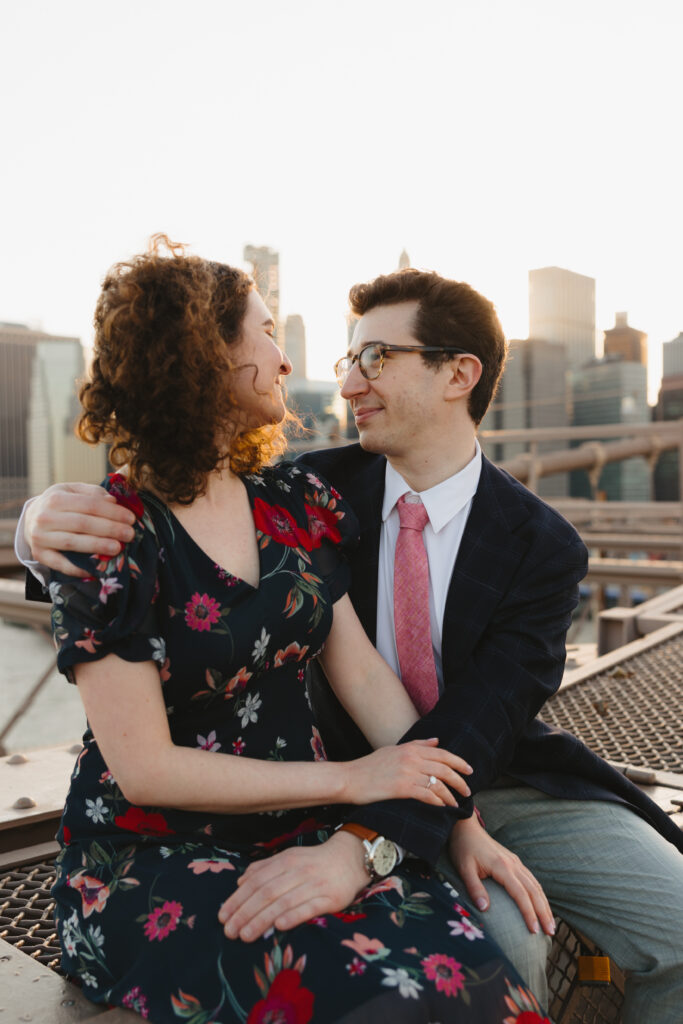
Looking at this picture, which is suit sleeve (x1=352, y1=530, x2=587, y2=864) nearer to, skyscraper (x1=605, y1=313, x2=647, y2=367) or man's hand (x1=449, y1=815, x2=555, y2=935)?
man's hand (x1=449, y1=815, x2=555, y2=935)

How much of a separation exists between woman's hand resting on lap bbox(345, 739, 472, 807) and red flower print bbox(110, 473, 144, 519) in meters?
0.57

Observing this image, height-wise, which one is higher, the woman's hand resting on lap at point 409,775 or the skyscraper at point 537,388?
the skyscraper at point 537,388

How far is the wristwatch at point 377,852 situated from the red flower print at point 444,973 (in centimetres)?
22

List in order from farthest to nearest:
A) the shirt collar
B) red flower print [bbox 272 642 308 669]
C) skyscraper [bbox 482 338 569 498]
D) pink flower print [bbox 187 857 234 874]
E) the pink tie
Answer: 1. skyscraper [bbox 482 338 569 498]
2. the shirt collar
3. the pink tie
4. red flower print [bbox 272 642 308 669]
5. pink flower print [bbox 187 857 234 874]

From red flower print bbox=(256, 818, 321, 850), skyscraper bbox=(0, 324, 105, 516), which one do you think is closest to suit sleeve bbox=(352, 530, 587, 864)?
red flower print bbox=(256, 818, 321, 850)

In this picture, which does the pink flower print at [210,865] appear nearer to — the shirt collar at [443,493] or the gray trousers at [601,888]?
the gray trousers at [601,888]

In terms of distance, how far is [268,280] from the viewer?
1.79 m

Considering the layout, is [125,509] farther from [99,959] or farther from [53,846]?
[53,846]

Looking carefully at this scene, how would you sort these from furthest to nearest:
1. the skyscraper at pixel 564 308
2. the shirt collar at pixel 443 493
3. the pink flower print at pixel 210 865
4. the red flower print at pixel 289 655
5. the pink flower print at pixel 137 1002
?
the skyscraper at pixel 564 308 < the shirt collar at pixel 443 493 < the red flower print at pixel 289 655 < the pink flower print at pixel 210 865 < the pink flower print at pixel 137 1002

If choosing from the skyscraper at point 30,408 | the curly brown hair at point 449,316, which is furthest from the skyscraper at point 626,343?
the curly brown hair at point 449,316

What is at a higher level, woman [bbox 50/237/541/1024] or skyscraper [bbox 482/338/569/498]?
skyscraper [bbox 482/338/569/498]

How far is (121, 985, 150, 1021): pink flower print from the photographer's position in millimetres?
1172

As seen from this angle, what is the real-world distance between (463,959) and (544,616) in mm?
818

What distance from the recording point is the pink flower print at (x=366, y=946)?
112 cm
